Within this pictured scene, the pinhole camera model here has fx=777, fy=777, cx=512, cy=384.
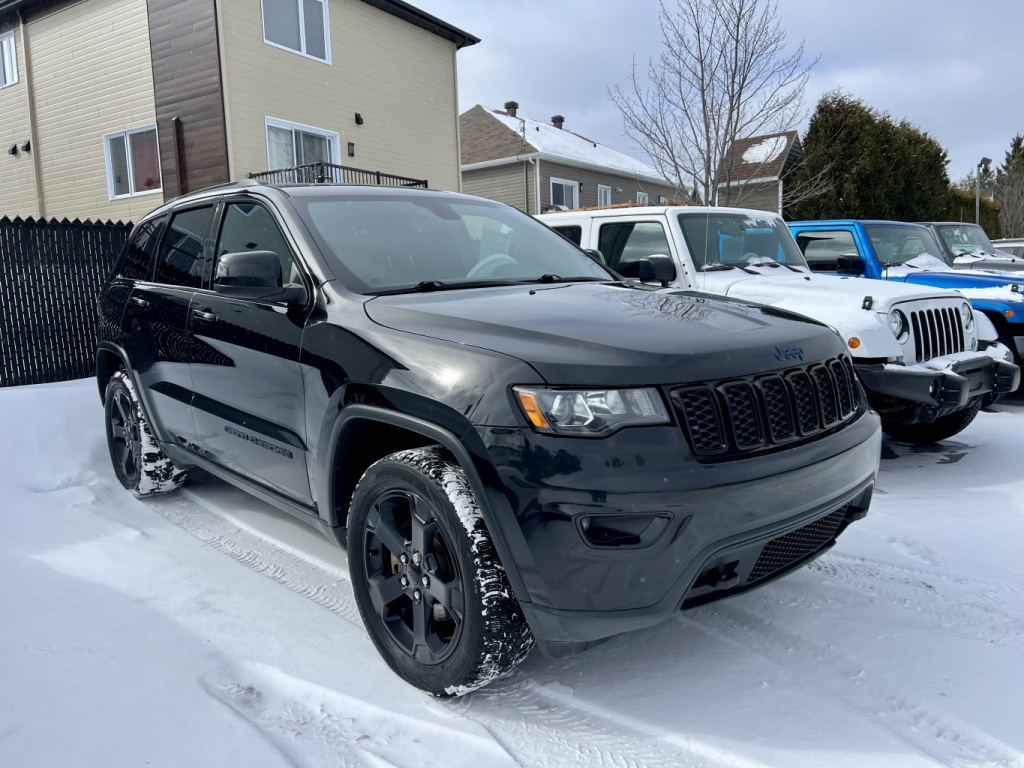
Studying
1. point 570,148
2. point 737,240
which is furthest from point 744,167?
point 570,148

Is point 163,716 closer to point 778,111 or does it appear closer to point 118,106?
point 778,111

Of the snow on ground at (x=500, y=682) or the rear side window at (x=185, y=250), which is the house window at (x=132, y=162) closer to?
the rear side window at (x=185, y=250)

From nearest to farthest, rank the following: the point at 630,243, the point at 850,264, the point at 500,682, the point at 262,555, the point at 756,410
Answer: the point at 756,410 → the point at 500,682 → the point at 262,555 → the point at 630,243 → the point at 850,264

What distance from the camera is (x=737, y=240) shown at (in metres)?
6.61

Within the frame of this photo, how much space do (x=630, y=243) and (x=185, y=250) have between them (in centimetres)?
367

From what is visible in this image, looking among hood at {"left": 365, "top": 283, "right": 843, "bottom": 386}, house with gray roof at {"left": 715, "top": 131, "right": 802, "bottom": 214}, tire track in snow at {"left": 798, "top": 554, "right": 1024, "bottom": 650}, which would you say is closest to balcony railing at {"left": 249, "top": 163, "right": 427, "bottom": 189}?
house with gray roof at {"left": 715, "top": 131, "right": 802, "bottom": 214}

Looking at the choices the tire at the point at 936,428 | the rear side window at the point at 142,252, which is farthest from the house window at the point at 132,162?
the tire at the point at 936,428

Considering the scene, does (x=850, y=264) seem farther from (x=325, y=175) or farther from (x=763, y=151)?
(x=325, y=175)

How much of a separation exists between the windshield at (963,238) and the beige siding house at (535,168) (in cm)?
1384

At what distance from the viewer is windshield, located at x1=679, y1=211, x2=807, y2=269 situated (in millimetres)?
6316

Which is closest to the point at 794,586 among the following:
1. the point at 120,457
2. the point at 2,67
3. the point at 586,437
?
the point at 586,437

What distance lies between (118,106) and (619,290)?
15246 mm

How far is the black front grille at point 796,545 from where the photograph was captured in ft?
8.04

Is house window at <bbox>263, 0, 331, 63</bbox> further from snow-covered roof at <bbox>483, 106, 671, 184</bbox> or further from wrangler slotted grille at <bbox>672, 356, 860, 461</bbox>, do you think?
wrangler slotted grille at <bbox>672, 356, 860, 461</bbox>
